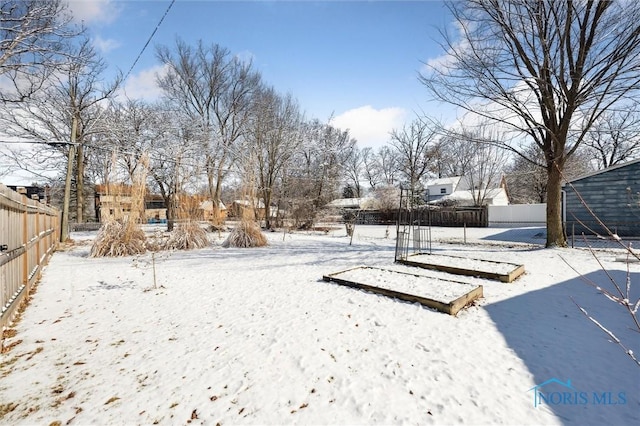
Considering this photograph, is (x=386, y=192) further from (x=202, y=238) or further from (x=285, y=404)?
(x=285, y=404)

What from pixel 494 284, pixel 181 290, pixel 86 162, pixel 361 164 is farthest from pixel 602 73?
pixel 361 164

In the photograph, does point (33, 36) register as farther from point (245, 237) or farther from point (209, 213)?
point (245, 237)

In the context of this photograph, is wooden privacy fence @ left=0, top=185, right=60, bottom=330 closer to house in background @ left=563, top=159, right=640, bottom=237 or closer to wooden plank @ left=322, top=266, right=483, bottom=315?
wooden plank @ left=322, top=266, right=483, bottom=315

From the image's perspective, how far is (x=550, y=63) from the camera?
23.3 feet

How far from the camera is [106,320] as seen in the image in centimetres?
331

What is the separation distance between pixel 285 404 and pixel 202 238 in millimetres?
7696

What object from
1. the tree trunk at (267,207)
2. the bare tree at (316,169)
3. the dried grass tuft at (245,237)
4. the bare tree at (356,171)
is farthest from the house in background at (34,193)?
the bare tree at (356,171)

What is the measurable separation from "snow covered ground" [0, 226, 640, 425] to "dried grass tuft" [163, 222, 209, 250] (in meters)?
3.77

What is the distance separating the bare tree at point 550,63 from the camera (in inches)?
264

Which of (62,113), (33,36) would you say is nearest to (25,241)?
(33,36)

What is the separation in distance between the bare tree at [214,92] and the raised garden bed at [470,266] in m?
14.6

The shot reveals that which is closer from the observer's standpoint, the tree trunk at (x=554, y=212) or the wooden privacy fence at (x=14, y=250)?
the wooden privacy fence at (x=14, y=250)

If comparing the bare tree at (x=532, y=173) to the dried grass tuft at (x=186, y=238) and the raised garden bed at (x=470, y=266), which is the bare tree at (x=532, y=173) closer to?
the raised garden bed at (x=470, y=266)

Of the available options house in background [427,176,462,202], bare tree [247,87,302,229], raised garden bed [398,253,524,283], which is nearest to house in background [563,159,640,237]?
raised garden bed [398,253,524,283]
